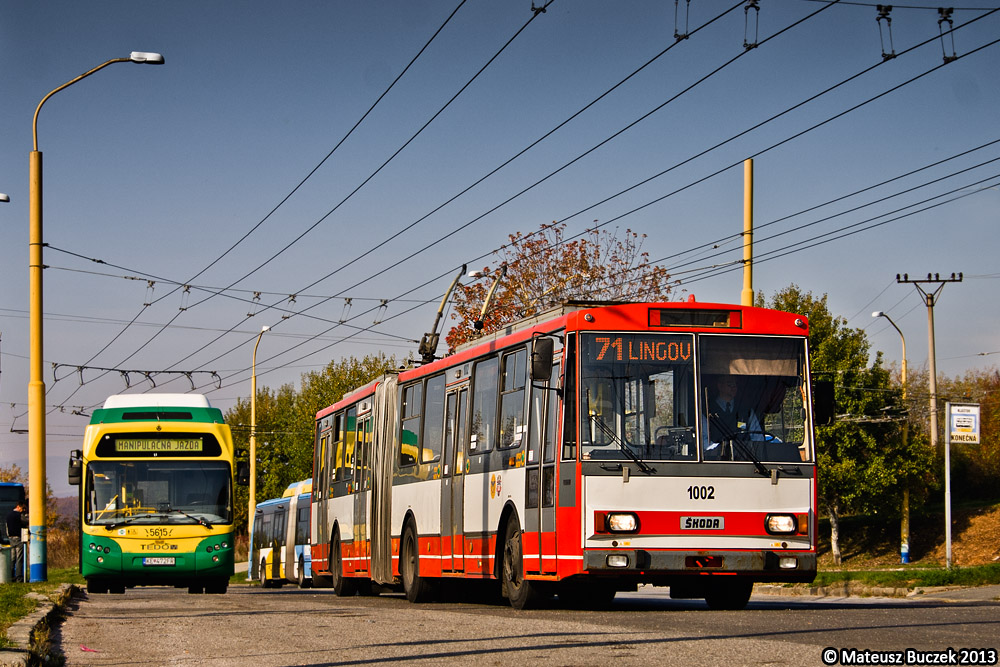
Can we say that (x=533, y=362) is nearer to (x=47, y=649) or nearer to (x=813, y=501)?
(x=813, y=501)

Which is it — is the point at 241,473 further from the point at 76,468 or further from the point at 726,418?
the point at 726,418

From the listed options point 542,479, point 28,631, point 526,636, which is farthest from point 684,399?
point 28,631

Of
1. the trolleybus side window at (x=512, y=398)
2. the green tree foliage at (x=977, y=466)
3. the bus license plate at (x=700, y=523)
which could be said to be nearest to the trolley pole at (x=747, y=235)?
the trolleybus side window at (x=512, y=398)

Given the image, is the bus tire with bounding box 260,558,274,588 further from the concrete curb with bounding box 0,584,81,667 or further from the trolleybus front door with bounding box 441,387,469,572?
the trolleybus front door with bounding box 441,387,469,572

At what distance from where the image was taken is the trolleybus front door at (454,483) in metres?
17.3

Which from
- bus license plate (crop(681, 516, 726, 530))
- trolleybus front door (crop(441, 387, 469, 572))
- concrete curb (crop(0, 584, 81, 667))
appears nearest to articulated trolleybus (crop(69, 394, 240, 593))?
concrete curb (crop(0, 584, 81, 667))

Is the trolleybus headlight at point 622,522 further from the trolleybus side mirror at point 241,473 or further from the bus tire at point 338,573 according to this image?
the trolleybus side mirror at point 241,473

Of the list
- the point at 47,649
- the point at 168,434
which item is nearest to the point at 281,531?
the point at 168,434

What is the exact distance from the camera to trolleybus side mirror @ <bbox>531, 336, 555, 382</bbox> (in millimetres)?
14062

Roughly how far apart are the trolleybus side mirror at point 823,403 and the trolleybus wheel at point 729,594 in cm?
200

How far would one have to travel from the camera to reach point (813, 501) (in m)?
14.2

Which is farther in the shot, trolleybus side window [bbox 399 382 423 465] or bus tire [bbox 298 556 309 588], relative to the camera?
bus tire [bbox 298 556 309 588]

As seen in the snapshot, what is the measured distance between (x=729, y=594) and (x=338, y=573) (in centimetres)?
999

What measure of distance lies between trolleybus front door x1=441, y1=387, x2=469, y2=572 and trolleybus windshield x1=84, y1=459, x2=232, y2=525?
25.8 feet
